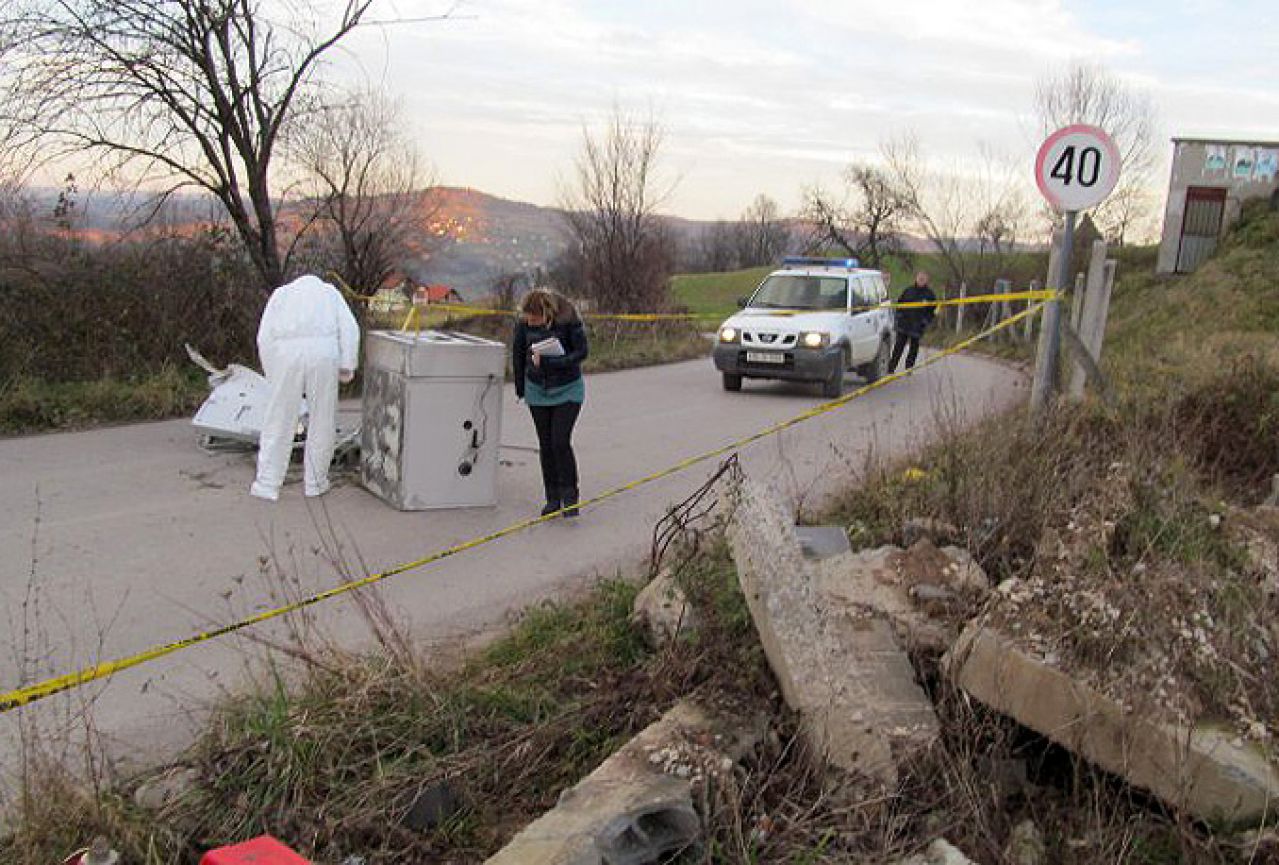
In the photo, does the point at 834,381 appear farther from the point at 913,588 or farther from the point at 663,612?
the point at 663,612

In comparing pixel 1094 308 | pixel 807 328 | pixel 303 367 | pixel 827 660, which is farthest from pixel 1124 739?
pixel 807 328

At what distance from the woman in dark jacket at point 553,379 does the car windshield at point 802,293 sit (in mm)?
8572

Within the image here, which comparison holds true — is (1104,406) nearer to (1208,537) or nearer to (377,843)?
(1208,537)

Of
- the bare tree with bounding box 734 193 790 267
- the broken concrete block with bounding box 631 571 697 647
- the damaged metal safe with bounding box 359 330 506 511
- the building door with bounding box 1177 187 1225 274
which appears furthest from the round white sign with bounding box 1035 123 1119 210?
the bare tree with bounding box 734 193 790 267

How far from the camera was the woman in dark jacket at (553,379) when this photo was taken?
730cm

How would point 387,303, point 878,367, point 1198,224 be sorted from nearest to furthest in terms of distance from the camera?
point 387,303, point 878,367, point 1198,224

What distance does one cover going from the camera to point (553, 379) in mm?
7344

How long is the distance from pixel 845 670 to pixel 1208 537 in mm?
2853

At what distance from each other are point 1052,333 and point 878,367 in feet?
28.8

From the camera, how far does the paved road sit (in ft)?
15.0

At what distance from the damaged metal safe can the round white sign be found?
4663 millimetres

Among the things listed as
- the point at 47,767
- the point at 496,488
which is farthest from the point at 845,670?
the point at 496,488

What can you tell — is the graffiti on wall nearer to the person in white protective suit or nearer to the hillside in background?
the hillside in background

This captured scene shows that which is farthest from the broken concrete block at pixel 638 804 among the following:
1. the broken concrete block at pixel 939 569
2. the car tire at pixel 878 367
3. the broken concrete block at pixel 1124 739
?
the car tire at pixel 878 367
